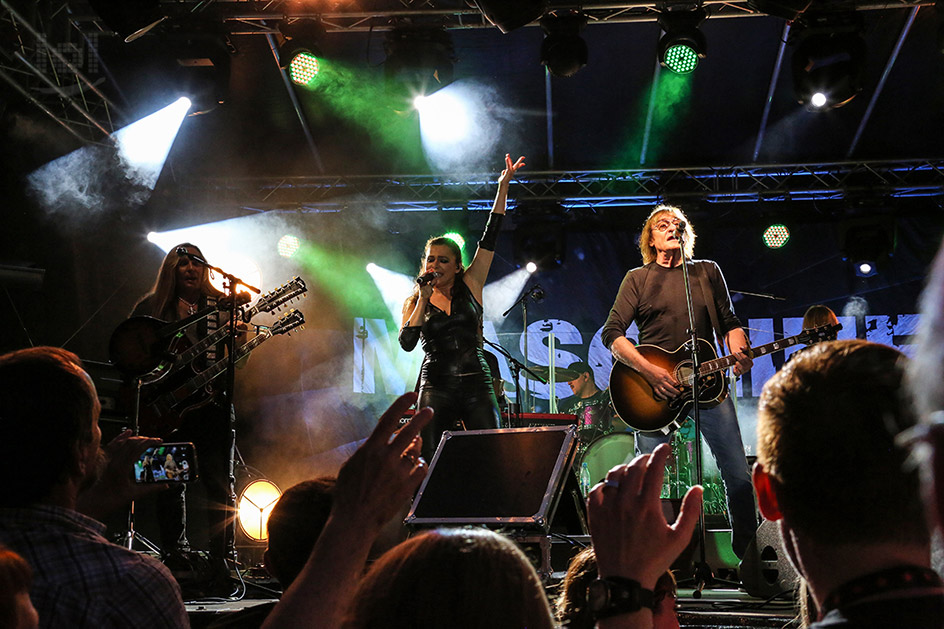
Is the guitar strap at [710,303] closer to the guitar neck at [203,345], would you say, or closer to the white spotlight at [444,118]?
the guitar neck at [203,345]

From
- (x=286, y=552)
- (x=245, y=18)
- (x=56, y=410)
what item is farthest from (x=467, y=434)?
(x=245, y=18)

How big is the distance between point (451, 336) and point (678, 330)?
4.93ft

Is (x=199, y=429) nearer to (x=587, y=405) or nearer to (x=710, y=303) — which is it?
(x=710, y=303)

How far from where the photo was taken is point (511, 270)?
9609 millimetres

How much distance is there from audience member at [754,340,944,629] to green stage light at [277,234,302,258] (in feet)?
29.2

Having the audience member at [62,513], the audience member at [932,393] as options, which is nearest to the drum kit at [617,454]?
the audience member at [62,513]

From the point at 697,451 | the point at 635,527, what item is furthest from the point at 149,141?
the point at 635,527

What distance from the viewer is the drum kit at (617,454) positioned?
7.94 meters

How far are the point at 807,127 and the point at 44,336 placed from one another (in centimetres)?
808

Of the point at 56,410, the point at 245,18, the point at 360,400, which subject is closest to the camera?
the point at 56,410

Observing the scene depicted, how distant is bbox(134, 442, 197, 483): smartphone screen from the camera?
7.15 ft

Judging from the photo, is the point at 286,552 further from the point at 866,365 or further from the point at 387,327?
the point at 387,327

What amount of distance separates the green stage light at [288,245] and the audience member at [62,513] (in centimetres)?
776

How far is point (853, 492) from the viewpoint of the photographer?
40.1 inches
